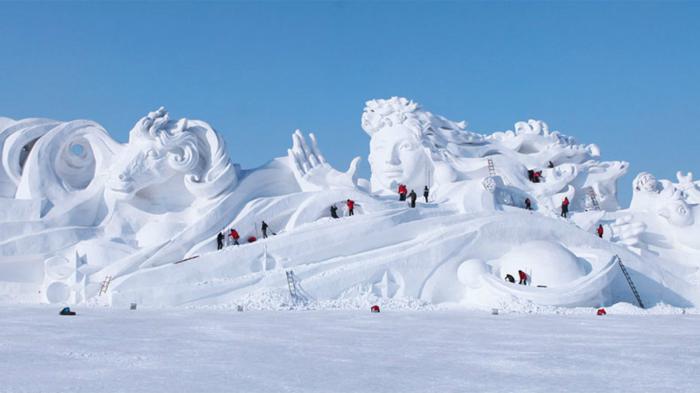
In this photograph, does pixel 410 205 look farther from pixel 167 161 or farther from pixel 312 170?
pixel 167 161

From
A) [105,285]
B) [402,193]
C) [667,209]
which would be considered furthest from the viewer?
[667,209]

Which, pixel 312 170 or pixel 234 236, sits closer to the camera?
pixel 234 236

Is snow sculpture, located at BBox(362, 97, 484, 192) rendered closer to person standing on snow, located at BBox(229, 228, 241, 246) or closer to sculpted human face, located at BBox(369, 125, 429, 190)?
sculpted human face, located at BBox(369, 125, 429, 190)

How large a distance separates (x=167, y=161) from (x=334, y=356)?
12788 millimetres

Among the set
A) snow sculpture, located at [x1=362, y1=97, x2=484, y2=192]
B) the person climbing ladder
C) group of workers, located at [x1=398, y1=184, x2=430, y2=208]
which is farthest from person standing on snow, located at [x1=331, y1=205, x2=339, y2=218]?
snow sculpture, located at [x1=362, y1=97, x2=484, y2=192]

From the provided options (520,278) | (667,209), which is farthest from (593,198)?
(520,278)

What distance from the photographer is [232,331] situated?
993 cm

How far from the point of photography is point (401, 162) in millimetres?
22422

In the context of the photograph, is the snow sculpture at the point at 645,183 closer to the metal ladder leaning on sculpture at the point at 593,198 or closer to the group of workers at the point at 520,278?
the metal ladder leaning on sculpture at the point at 593,198

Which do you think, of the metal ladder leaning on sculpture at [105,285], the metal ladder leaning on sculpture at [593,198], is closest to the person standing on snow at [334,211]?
the metal ladder leaning on sculpture at [105,285]

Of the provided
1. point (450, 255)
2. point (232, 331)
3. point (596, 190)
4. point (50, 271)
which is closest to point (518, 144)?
point (596, 190)

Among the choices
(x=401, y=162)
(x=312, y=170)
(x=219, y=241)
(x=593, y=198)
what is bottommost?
(x=219, y=241)

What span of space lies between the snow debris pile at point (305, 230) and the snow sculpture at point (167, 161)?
0.04 metres

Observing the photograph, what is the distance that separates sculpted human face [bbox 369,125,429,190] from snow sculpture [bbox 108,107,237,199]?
15.8 ft
